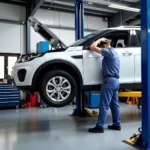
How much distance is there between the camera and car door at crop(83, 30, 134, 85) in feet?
14.9

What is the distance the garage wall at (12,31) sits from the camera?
1041 centimetres

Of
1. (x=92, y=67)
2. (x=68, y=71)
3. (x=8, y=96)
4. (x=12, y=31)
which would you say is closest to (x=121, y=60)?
(x=92, y=67)

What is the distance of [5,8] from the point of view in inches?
414

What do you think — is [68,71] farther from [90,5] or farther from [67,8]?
[67,8]

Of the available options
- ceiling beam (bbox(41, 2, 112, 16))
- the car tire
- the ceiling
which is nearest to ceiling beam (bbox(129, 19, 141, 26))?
the ceiling

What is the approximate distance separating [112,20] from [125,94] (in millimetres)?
8149

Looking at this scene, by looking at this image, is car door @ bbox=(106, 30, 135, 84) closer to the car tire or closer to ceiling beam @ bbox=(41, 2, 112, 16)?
the car tire

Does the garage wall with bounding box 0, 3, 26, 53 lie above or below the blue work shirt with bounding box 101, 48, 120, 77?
above

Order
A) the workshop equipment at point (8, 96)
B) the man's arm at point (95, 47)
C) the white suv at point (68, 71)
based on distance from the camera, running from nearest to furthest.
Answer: the white suv at point (68, 71), the man's arm at point (95, 47), the workshop equipment at point (8, 96)

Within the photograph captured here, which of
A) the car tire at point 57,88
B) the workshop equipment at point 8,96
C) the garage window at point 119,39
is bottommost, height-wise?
the workshop equipment at point 8,96

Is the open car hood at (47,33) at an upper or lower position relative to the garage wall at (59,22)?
lower

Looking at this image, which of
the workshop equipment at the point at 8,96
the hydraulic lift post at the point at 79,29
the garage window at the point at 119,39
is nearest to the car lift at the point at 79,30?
the hydraulic lift post at the point at 79,29

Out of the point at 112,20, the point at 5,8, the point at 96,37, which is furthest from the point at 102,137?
the point at 112,20

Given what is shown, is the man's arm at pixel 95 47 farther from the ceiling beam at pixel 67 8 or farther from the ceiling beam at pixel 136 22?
the ceiling beam at pixel 136 22
